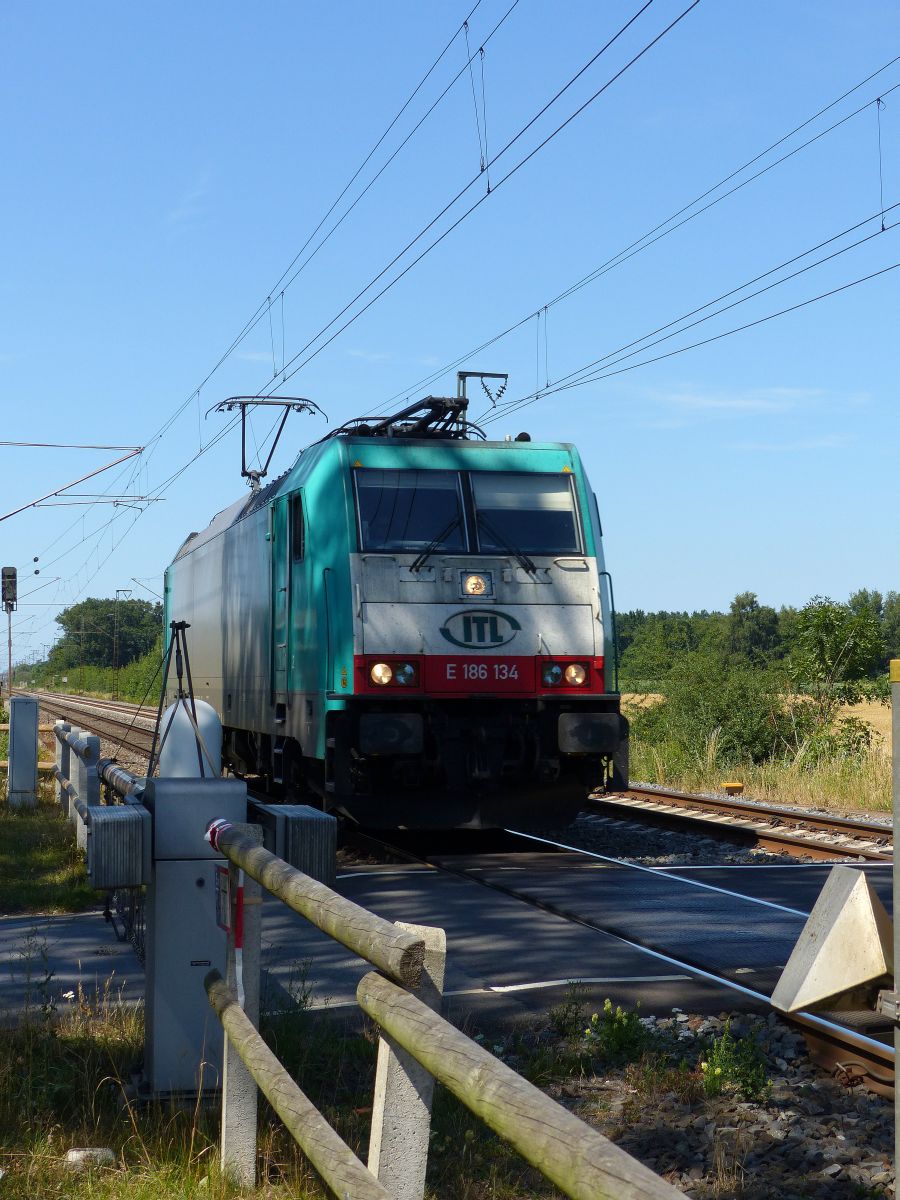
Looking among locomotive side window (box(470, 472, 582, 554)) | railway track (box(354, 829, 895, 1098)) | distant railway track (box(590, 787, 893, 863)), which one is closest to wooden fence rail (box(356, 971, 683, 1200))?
railway track (box(354, 829, 895, 1098))

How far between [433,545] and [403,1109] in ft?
30.2

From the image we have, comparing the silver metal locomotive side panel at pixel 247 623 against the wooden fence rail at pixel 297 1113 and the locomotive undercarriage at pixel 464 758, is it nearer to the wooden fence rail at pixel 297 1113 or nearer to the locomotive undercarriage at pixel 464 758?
the locomotive undercarriage at pixel 464 758

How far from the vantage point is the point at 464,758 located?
11836 millimetres

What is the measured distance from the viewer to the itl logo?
1184cm

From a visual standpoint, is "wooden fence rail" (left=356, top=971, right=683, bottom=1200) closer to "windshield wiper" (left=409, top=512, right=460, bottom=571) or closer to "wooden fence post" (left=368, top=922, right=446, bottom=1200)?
"wooden fence post" (left=368, top=922, right=446, bottom=1200)

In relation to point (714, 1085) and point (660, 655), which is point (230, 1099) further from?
point (660, 655)

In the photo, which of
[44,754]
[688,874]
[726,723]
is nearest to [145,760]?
[44,754]

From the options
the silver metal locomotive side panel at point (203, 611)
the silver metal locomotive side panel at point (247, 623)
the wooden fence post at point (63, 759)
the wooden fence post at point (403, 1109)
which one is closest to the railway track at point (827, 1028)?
the wooden fence post at point (403, 1109)

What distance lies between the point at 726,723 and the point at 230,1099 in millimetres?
19441

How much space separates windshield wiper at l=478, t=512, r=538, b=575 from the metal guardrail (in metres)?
7.68

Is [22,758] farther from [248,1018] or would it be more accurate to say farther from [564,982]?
[248,1018]

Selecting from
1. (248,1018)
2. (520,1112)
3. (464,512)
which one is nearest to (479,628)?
(464,512)

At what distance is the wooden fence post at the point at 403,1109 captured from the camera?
2.96 metres

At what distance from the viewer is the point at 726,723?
22844 millimetres
